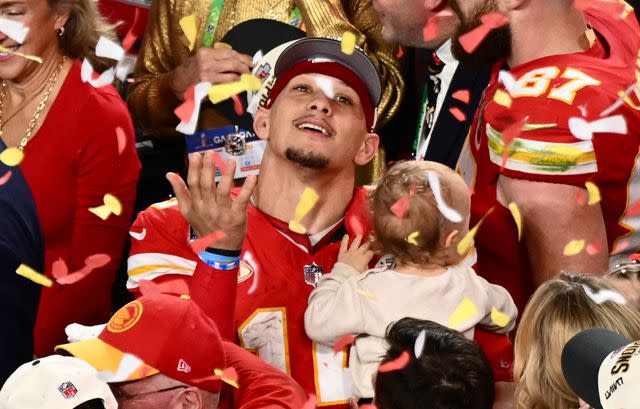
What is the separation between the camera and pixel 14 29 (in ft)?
10.8

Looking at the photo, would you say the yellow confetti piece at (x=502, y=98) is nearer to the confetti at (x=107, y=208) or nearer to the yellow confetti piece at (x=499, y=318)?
the yellow confetti piece at (x=499, y=318)

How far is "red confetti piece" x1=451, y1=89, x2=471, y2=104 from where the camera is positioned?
11.4ft

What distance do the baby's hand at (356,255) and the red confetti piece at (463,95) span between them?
0.73m

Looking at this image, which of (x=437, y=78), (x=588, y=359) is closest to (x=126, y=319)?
(x=588, y=359)

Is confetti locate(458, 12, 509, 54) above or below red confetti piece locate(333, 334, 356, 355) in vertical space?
above

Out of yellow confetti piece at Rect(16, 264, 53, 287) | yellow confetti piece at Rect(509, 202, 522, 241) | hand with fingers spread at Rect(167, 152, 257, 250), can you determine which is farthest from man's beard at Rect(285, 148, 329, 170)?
yellow confetti piece at Rect(16, 264, 53, 287)

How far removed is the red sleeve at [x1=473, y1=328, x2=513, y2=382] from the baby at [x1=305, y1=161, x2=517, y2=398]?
1.1 inches

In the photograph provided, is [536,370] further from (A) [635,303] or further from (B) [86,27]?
(B) [86,27]

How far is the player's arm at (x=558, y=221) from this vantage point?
2865 mm

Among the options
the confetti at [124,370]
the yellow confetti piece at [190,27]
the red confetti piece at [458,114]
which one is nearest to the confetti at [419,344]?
the confetti at [124,370]

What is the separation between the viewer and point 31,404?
2.17m

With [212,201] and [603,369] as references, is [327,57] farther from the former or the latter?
[603,369]

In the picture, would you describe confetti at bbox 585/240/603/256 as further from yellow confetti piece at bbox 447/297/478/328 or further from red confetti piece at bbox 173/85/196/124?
red confetti piece at bbox 173/85/196/124

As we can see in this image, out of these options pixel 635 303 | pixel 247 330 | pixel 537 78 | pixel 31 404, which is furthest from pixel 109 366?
pixel 537 78
